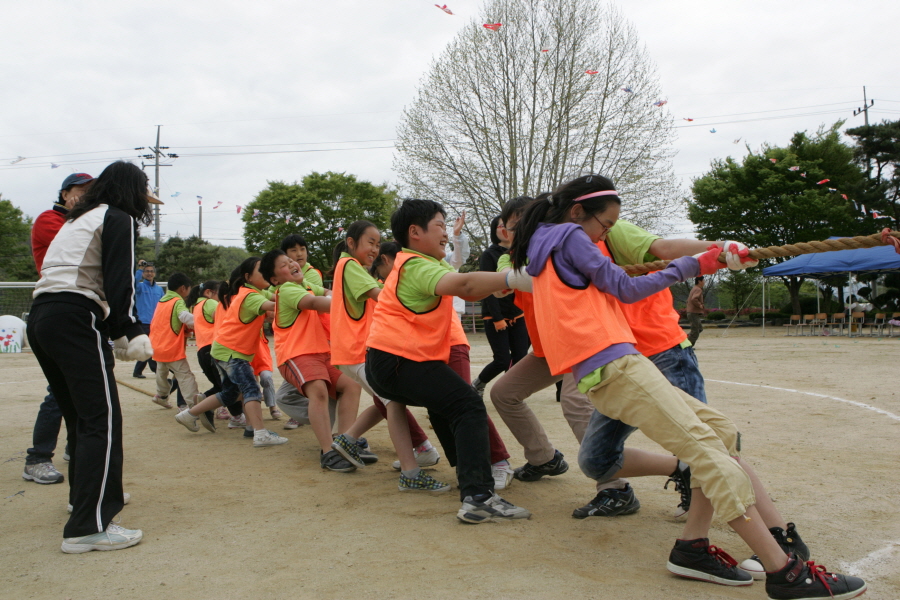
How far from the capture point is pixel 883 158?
30562mm

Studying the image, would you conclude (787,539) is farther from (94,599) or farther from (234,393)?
(234,393)

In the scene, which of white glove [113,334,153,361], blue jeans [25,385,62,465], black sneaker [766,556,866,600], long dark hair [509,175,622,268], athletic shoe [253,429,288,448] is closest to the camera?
black sneaker [766,556,866,600]

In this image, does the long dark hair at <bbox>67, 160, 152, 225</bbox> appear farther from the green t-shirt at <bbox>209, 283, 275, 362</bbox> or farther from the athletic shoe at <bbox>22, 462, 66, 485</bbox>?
the green t-shirt at <bbox>209, 283, 275, 362</bbox>

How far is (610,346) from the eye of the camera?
8.57 ft

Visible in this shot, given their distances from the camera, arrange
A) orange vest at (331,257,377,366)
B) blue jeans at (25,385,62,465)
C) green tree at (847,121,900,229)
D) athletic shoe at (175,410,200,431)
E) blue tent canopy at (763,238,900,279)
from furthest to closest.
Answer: green tree at (847,121,900,229)
blue tent canopy at (763,238,900,279)
athletic shoe at (175,410,200,431)
orange vest at (331,257,377,366)
blue jeans at (25,385,62,465)

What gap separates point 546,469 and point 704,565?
165 centimetres

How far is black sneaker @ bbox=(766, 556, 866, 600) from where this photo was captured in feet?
7.66

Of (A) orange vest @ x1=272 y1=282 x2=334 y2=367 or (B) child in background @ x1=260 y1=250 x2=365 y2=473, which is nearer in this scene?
(B) child in background @ x1=260 y1=250 x2=365 y2=473

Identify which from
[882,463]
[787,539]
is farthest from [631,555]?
[882,463]

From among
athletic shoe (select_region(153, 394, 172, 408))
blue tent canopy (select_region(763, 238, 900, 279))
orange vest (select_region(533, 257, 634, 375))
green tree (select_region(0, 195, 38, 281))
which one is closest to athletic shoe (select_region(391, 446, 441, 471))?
orange vest (select_region(533, 257, 634, 375))

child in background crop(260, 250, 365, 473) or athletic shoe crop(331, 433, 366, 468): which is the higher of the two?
child in background crop(260, 250, 365, 473)

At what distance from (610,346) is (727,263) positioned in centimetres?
57

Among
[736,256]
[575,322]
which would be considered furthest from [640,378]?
[736,256]

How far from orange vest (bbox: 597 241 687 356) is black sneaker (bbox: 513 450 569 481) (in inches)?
52.5
